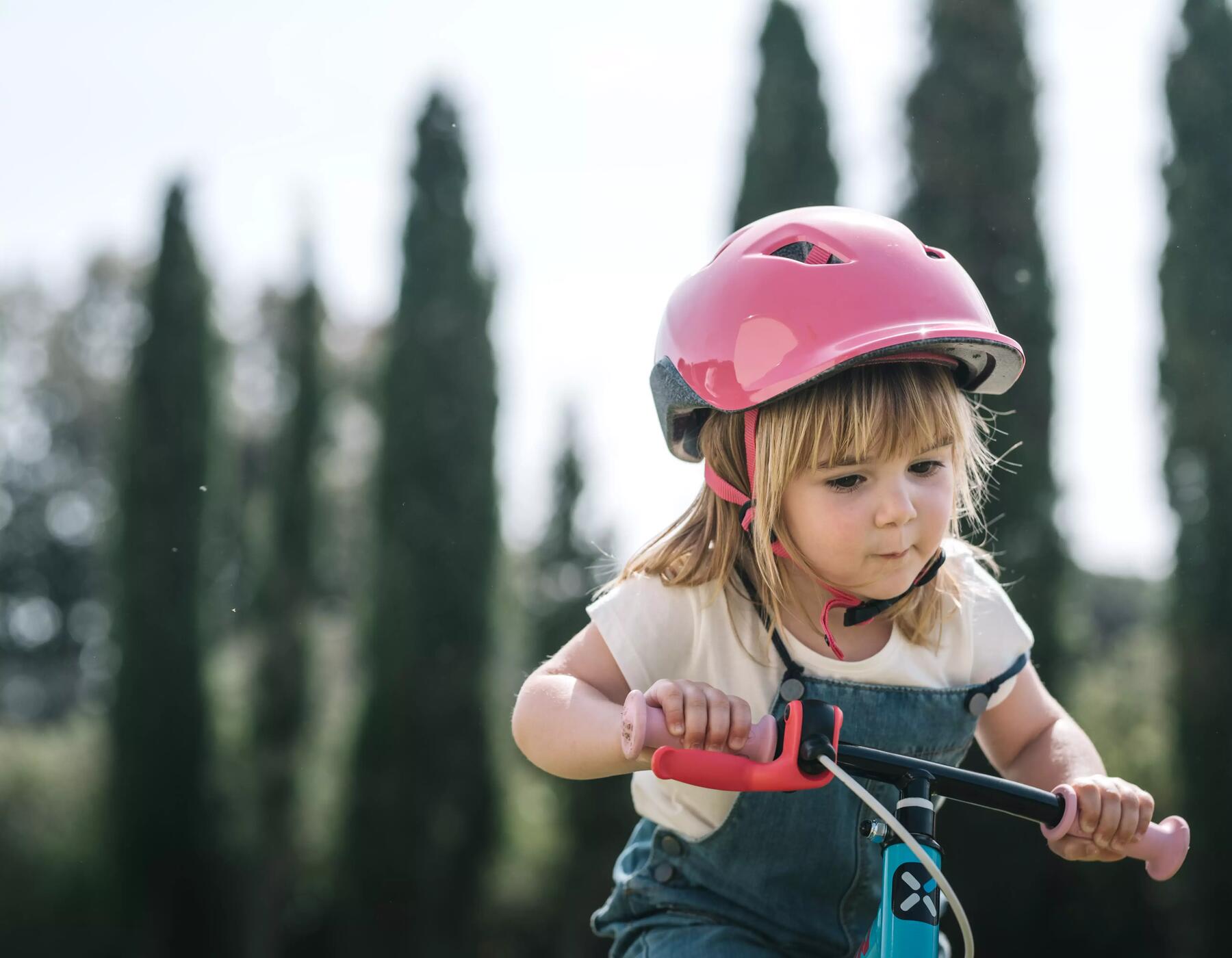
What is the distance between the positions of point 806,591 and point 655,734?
0.77 metres

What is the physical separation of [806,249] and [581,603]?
10496 millimetres

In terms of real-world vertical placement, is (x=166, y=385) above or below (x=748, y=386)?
above

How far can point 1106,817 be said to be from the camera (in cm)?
165

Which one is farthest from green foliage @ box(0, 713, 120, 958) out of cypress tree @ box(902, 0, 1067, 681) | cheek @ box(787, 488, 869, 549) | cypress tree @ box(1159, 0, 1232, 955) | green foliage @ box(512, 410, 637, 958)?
cheek @ box(787, 488, 869, 549)

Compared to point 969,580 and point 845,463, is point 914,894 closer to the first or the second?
point 845,463

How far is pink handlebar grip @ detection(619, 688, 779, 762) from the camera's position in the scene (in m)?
1.47

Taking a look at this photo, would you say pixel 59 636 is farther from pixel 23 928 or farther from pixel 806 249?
pixel 806 249

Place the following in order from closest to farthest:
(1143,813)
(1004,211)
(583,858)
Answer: (1143,813) → (1004,211) → (583,858)

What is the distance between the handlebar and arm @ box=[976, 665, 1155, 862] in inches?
1.2

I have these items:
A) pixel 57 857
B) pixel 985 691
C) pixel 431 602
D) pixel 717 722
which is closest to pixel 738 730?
pixel 717 722

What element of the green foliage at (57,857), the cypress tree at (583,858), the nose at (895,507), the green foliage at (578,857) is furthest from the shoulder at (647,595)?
the green foliage at (57,857)

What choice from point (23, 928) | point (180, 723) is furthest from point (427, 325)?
point (23, 928)

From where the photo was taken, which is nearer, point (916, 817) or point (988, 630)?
point (916, 817)

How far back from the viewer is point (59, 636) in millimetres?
24688
